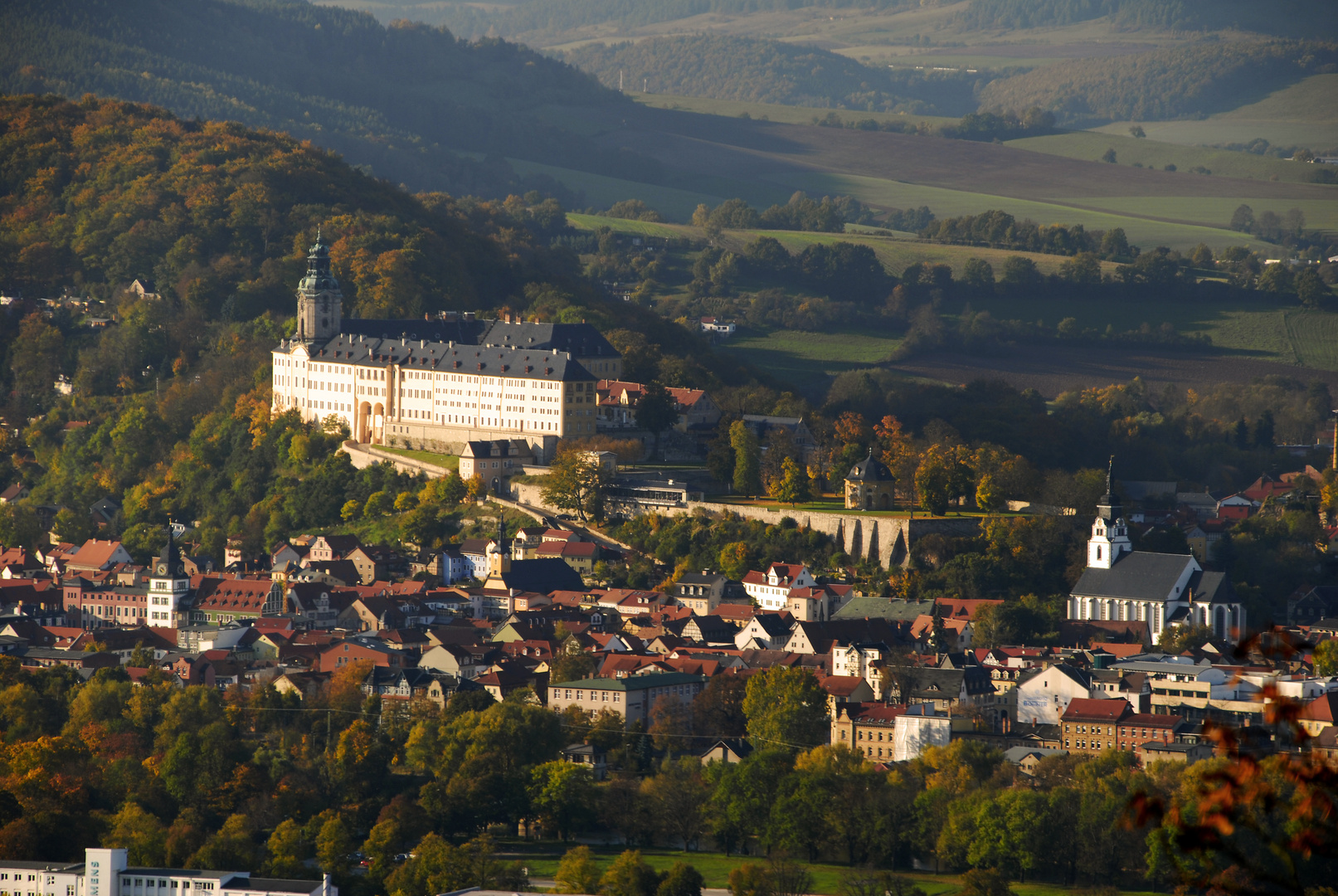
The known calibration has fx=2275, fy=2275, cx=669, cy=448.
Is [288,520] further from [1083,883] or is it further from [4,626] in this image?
[1083,883]

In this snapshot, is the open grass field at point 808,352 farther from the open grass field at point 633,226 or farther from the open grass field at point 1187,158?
the open grass field at point 1187,158

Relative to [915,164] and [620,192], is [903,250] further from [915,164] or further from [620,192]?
[915,164]

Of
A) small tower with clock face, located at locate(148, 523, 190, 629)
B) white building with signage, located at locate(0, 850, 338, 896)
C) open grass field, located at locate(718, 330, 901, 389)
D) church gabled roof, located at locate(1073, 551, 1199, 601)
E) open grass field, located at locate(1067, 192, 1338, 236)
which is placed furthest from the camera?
open grass field, located at locate(1067, 192, 1338, 236)

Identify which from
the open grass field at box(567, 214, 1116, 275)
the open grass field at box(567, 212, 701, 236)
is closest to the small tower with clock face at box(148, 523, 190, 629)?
the open grass field at box(567, 214, 1116, 275)

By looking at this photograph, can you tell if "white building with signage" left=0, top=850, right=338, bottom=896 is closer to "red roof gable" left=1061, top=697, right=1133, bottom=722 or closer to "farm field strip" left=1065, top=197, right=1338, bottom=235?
"red roof gable" left=1061, top=697, right=1133, bottom=722

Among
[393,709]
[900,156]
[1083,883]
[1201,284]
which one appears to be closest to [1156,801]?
[1083,883]

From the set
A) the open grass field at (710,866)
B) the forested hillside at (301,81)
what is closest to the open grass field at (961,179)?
the forested hillside at (301,81)

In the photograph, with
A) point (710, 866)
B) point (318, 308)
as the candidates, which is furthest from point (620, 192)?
point (710, 866)

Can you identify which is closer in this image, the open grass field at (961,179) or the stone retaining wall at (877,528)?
the stone retaining wall at (877,528)

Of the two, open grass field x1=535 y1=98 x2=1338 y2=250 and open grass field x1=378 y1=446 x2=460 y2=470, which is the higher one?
open grass field x1=535 y1=98 x2=1338 y2=250
